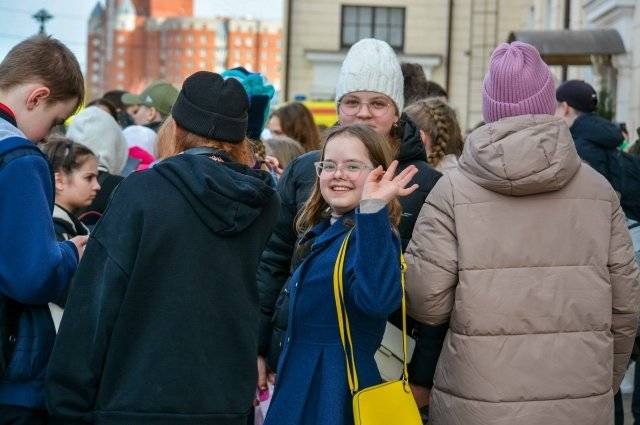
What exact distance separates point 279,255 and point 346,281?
0.98 meters

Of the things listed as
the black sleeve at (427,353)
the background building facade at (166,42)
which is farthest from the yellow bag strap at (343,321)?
the background building facade at (166,42)

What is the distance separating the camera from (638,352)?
5535 mm

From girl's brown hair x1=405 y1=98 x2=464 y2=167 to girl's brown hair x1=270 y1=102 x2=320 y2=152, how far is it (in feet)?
9.45

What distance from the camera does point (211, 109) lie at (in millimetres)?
3682

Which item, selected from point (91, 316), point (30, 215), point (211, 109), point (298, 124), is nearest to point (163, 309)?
point (91, 316)

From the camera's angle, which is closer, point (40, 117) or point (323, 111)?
point (40, 117)

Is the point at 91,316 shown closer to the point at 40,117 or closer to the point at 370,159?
the point at 40,117

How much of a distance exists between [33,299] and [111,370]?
Answer: 393mm

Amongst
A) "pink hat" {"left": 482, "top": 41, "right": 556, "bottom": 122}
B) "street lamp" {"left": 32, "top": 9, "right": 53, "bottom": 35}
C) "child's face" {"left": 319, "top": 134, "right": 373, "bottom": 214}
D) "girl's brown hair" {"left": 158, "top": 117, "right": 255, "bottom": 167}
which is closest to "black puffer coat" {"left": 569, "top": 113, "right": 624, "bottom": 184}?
"pink hat" {"left": 482, "top": 41, "right": 556, "bottom": 122}

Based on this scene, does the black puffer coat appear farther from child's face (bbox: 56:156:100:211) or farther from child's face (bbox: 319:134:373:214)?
child's face (bbox: 319:134:373:214)

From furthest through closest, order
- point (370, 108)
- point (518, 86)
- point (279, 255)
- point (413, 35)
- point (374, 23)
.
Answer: point (374, 23)
point (413, 35)
point (370, 108)
point (279, 255)
point (518, 86)

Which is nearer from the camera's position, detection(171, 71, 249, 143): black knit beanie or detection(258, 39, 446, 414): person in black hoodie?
detection(171, 71, 249, 143): black knit beanie

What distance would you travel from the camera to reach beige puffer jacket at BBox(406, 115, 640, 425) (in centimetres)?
404

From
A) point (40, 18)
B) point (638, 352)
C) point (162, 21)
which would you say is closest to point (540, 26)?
point (40, 18)
